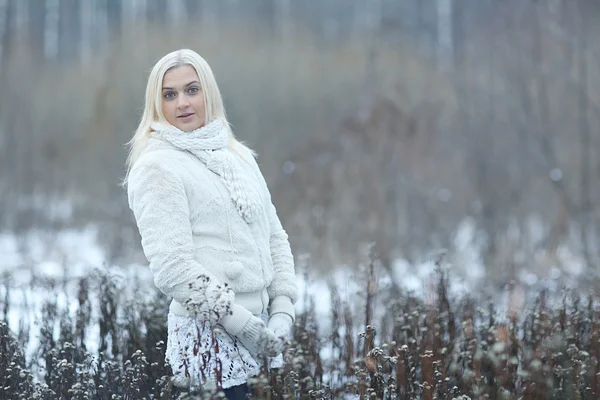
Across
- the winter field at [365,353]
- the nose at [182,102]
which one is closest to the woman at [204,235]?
the nose at [182,102]

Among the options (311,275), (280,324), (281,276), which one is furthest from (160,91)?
(311,275)

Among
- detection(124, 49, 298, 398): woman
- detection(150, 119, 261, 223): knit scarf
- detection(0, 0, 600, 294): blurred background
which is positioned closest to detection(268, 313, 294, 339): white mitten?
detection(124, 49, 298, 398): woman

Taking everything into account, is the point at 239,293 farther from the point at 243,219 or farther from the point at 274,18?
the point at 274,18

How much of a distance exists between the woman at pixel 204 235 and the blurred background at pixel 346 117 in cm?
621

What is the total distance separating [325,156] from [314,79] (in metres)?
1.73

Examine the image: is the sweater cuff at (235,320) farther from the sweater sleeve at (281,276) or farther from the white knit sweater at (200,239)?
the sweater sleeve at (281,276)

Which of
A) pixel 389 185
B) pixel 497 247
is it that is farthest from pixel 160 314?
pixel 389 185

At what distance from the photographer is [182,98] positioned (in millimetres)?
2721

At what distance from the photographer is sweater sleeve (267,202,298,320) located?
2789mm

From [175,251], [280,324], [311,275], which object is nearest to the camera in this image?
[175,251]

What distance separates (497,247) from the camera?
30.5ft

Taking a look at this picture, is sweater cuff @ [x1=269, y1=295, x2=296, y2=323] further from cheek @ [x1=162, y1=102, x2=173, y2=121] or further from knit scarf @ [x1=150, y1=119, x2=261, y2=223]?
cheek @ [x1=162, y1=102, x2=173, y2=121]

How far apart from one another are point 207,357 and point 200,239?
397mm

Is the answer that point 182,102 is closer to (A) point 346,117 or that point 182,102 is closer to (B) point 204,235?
(B) point 204,235
